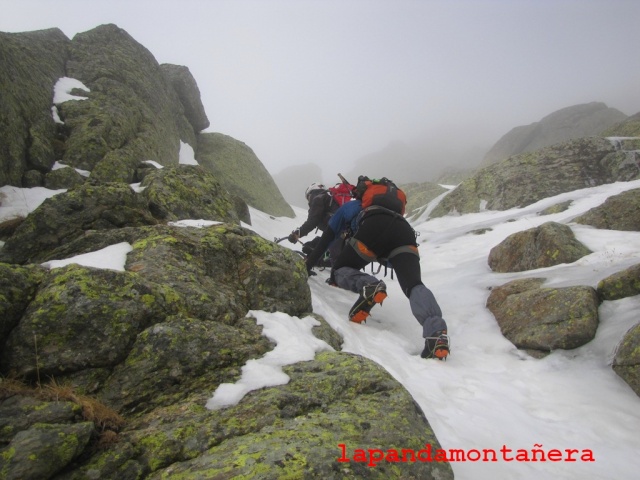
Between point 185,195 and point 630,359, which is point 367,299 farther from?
point 185,195

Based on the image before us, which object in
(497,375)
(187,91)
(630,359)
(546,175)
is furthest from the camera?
(187,91)

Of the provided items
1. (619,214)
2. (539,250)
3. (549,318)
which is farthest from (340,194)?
(619,214)

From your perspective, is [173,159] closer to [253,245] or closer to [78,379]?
[253,245]

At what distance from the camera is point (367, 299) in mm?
7293

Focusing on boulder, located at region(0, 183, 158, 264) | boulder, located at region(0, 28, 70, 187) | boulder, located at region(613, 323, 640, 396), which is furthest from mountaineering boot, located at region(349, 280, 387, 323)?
boulder, located at region(0, 28, 70, 187)

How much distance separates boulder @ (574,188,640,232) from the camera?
33.1 feet

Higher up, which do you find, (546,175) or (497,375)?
(546,175)

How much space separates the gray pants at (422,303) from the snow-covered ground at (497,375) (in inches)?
22.3

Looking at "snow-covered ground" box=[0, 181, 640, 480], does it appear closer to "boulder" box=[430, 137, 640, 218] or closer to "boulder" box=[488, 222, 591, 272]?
"boulder" box=[488, 222, 591, 272]

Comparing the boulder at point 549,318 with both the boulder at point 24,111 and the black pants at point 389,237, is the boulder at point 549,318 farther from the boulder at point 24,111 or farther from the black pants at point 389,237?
the boulder at point 24,111

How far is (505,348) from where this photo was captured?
21.6 ft

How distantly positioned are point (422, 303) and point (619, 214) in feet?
25.8

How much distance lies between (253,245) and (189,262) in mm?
1304

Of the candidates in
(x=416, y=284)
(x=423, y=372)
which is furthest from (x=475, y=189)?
(x=423, y=372)
